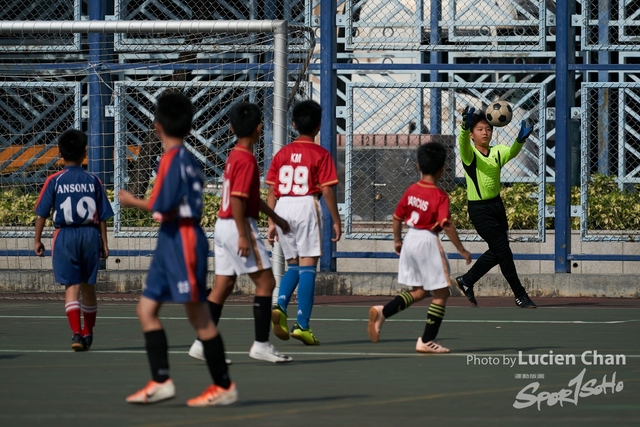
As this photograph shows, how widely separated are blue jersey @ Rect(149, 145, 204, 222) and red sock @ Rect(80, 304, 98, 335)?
2944 millimetres

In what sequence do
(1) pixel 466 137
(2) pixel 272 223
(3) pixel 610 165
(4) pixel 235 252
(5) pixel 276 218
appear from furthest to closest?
(3) pixel 610 165
(1) pixel 466 137
(2) pixel 272 223
(5) pixel 276 218
(4) pixel 235 252

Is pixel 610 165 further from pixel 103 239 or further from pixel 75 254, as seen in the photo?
pixel 75 254

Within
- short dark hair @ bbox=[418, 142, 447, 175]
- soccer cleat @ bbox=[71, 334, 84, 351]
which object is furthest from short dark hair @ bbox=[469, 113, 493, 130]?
soccer cleat @ bbox=[71, 334, 84, 351]

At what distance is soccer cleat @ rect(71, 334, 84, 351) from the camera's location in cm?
883

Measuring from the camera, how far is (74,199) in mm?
8891

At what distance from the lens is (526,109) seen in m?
18.5

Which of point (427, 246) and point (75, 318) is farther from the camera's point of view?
point (75, 318)

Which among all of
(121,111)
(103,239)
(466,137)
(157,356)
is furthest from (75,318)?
(121,111)

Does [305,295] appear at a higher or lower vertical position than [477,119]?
lower

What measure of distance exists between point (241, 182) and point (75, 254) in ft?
6.05

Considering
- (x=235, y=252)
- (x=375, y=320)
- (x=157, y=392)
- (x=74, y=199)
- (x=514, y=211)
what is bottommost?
(x=157, y=392)

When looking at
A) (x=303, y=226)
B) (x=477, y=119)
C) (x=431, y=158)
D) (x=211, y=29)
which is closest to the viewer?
(x=431, y=158)

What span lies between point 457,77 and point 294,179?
387 inches

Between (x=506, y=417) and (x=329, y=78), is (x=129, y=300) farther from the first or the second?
(x=506, y=417)
